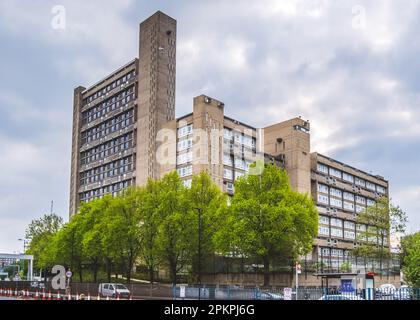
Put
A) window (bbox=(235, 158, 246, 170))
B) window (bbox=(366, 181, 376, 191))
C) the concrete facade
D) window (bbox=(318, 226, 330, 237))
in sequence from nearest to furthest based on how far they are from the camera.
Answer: the concrete facade < window (bbox=(235, 158, 246, 170)) < window (bbox=(318, 226, 330, 237)) < window (bbox=(366, 181, 376, 191))

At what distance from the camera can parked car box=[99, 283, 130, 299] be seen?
4374 cm

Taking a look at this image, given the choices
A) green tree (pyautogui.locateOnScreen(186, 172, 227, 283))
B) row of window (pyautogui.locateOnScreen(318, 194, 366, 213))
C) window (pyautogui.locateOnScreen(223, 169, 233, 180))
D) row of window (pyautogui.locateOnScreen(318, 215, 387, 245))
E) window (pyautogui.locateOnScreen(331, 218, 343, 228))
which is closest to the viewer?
green tree (pyautogui.locateOnScreen(186, 172, 227, 283))

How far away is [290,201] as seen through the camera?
2101 inches

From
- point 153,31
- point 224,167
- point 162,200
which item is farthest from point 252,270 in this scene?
point 153,31

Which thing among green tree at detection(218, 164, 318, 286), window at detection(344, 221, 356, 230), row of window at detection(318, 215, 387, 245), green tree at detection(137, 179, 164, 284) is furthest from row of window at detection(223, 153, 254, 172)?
window at detection(344, 221, 356, 230)

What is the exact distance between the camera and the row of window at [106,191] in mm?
100650

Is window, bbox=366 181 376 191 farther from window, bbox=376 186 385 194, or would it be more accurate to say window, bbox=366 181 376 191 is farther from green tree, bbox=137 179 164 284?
green tree, bbox=137 179 164 284

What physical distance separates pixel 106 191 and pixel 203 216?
55729 mm

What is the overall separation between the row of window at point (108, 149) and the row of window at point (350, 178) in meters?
40.5

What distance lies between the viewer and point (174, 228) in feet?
183

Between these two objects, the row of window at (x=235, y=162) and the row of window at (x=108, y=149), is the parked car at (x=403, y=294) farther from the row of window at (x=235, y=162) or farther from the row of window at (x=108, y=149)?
the row of window at (x=108, y=149)

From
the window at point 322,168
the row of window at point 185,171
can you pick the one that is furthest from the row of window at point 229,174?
the window at point 322,168

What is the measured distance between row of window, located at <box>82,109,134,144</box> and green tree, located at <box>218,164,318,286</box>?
51349 mm
